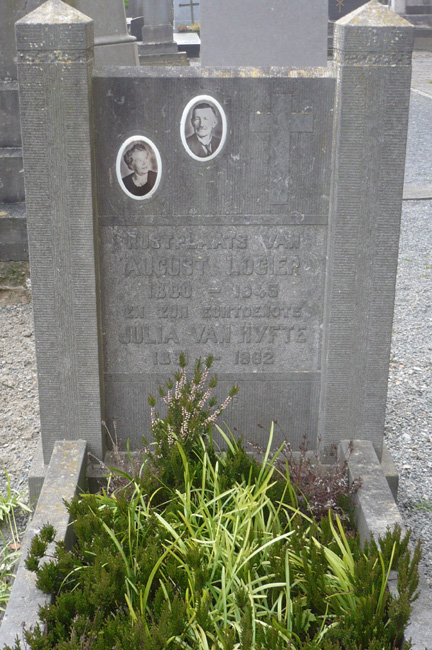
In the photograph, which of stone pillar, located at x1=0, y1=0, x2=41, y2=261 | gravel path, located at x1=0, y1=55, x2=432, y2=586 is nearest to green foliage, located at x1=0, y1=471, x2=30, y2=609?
gravel path, located at x1=0, y1=55, x2=432, y2=586

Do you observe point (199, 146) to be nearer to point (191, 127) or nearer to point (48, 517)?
point (191, 127)

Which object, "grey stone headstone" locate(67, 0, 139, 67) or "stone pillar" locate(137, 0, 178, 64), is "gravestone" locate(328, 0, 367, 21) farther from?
"grey stone headstone" locate(67, 0, 139, 67)

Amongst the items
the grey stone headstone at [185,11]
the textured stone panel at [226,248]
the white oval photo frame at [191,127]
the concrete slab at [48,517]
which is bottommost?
the concrete slab at [48,517]

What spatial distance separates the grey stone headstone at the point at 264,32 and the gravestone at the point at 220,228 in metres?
2.39

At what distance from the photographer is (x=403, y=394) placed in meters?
4.66

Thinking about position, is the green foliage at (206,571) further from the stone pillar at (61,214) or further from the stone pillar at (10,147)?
the stone pillar at (10,147)

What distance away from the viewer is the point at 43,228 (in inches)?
118

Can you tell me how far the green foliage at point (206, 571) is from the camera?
6.91 ft

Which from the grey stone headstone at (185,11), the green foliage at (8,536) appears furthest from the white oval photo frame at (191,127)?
the grey stone headstone at (185,11)

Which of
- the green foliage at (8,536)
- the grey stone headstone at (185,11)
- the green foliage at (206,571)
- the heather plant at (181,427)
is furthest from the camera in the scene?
the grey stone headstone at (185,11)

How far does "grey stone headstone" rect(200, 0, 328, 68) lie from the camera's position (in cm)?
510

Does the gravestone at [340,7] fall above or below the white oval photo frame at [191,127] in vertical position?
above

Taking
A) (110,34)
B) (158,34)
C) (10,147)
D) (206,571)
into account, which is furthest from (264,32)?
(158,34)

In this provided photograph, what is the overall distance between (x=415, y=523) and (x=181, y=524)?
54.3 inches
